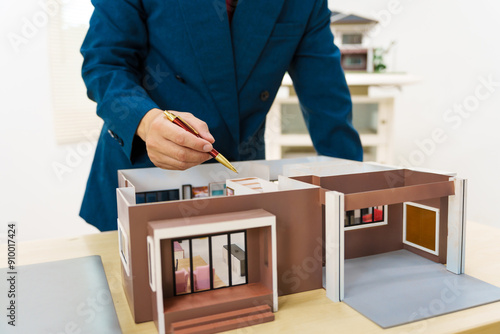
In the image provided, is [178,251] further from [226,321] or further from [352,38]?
[352,38]

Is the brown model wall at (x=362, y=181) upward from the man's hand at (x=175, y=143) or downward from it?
downward

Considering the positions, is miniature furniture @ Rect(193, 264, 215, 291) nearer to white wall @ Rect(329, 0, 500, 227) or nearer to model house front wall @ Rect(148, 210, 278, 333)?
model house front wall @ Rect(148, 210, 278, 333)

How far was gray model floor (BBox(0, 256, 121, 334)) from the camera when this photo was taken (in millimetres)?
604

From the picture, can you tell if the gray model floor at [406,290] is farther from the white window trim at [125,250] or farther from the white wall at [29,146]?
the white wall at [29,146]

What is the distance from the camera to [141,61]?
1.14m

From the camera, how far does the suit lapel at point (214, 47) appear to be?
A: 3.40 feet

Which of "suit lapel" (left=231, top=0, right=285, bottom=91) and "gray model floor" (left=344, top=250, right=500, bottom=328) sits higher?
"suit lapel" (left=231, top=0, right=285, bottom=91)

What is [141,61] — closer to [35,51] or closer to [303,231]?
[303,231]

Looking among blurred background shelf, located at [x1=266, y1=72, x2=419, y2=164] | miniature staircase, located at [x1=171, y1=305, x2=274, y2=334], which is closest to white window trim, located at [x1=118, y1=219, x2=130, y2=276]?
miniature staircase, located at [x1=171, y1=305, x2=274, y2=334]

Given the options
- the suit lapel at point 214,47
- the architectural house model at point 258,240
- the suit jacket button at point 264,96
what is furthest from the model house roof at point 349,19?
the architectural house model at point 258,240

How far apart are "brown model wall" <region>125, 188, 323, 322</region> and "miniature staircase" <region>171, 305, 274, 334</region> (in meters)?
0.08

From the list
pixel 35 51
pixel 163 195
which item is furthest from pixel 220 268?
pixel 35 51

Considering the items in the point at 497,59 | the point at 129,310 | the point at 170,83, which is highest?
the point at 497,59

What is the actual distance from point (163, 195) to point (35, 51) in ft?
5.71
